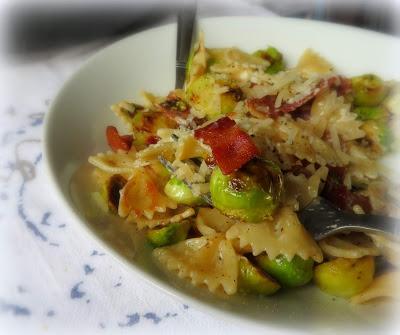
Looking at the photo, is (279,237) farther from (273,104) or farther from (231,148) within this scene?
(273,104)

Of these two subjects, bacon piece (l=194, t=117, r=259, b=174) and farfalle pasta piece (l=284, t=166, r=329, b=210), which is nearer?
bacon piece (l=194, t=117, r=259, b=174)

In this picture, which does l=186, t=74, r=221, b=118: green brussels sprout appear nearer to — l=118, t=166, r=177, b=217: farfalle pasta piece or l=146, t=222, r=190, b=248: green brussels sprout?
l=118, t=166, r=177, b=217: farfalle pasta piece

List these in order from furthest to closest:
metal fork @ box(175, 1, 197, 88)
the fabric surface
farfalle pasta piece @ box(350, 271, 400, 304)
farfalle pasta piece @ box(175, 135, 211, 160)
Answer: metal fork @ box(175, 1, 197, 88) → farfalle pasta piece @ box(175, 135, 211, 160) → the fabric surface → farfalle pasta piece @ box(350, 271, 400, 304)

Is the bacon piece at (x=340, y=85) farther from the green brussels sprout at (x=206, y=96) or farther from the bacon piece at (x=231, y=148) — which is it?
the bacon piece at (x=231, y=148)

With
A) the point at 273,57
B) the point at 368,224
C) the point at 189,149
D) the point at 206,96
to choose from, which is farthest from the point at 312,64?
the point at 368,224

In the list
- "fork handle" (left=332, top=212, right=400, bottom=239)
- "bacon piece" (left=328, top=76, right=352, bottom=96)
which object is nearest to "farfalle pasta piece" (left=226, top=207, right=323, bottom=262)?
"fork handle" (left=332, top=212, right=400, bottom=239)

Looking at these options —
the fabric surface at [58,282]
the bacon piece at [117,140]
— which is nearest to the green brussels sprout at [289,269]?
the fabric surface at [58,282]
